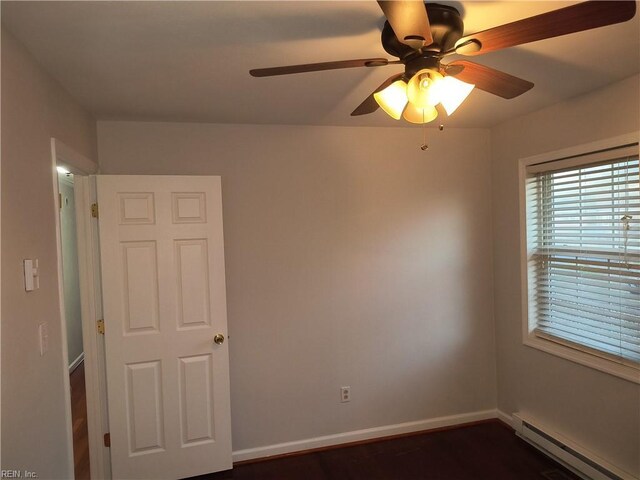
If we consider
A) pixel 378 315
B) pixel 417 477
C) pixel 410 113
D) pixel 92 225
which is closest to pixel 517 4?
pixel 410 113

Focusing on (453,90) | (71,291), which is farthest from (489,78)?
(71,291)

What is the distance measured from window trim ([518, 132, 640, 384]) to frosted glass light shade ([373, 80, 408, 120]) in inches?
58.9

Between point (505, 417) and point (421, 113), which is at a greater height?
point (421, 113)

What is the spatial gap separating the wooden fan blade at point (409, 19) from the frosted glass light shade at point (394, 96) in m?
0.21

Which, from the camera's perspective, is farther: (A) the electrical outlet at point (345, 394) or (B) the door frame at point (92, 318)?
(A) the electrical outlet at point (345, 394)

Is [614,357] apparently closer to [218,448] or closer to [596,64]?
[596,64]

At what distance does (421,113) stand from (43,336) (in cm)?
173

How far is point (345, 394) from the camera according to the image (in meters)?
2.80

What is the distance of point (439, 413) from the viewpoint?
2979mm

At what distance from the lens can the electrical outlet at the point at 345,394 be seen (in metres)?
2.79

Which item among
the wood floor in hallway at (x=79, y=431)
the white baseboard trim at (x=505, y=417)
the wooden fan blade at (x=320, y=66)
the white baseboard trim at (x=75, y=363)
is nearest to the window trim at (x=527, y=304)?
the white baseboard trim at (x=505, y=417)

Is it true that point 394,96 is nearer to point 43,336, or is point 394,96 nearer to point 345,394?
point 43,336

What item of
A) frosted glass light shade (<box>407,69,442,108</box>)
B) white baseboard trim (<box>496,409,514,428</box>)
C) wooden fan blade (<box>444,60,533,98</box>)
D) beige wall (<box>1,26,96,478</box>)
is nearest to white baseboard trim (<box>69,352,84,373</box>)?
beige wall (<box>1,26,96,478</box>)

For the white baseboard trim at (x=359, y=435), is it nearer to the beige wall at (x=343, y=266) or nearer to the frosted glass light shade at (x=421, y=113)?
the beige wall at (x=343, y=266)
